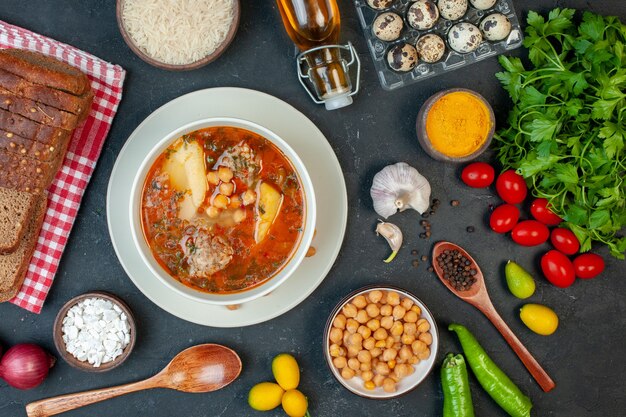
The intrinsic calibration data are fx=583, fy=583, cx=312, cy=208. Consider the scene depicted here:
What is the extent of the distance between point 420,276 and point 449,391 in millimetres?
604

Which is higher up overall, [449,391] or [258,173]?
[258,173]

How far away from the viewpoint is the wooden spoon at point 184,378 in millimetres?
2967

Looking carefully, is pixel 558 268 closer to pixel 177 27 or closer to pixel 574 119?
pixel 574 119

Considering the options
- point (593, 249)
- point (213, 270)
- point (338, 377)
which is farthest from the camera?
point (593, 249)

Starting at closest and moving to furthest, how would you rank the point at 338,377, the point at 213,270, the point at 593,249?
the point at 213,270 → the point at 338,377 → the point at 593,249

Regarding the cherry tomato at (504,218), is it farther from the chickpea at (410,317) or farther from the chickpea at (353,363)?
the chickpea at (353,363)

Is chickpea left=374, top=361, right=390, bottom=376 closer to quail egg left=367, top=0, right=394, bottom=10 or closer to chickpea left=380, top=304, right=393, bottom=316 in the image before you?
chickpea left=380, top=304, right=393, bottom=316

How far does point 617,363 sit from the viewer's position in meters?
3.20

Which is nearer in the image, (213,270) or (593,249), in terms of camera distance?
(213,270)

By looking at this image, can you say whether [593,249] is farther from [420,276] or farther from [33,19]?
[33,19]

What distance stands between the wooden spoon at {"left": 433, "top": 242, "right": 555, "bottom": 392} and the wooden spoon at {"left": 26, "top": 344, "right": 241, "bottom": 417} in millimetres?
1185

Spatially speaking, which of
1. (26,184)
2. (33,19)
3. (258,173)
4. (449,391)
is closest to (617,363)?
(449,391)

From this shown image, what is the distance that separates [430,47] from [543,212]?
1.03m

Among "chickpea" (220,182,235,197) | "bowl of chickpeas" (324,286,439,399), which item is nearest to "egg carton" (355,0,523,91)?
"chickpea" (220,182,235,197)
